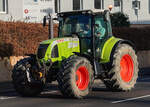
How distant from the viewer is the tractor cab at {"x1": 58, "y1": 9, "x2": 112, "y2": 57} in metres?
15.7

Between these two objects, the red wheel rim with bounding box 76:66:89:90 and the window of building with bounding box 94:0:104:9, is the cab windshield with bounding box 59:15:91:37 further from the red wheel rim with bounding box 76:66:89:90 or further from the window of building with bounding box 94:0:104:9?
the window of building with bounding box 94:0:104:9

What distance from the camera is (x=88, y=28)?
15773 millimetres

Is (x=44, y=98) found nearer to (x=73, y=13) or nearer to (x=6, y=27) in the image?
(x=73, y=13)

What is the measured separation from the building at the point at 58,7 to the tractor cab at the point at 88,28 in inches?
313

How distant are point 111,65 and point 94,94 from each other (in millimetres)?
1076

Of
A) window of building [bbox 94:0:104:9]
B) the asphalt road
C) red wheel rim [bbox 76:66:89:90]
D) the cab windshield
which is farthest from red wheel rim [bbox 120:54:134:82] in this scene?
window of building [bbox 94:0:104:9]

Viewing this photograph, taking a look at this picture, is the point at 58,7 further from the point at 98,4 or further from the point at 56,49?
the point at 56,49

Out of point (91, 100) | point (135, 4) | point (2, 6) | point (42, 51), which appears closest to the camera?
point (91, 100)

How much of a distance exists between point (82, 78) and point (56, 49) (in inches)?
47.7

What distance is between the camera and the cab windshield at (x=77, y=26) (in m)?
15.8

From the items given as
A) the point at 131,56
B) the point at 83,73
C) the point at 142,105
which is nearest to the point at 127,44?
the point at 131,56

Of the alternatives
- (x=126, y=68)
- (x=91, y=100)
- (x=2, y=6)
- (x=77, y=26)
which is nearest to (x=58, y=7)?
(x=2, y=6)

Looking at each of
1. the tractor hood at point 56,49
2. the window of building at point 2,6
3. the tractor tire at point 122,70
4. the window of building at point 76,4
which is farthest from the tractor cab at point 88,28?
the window of building at point 76,4

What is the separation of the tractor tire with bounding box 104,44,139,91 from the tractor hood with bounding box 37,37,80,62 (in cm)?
146
